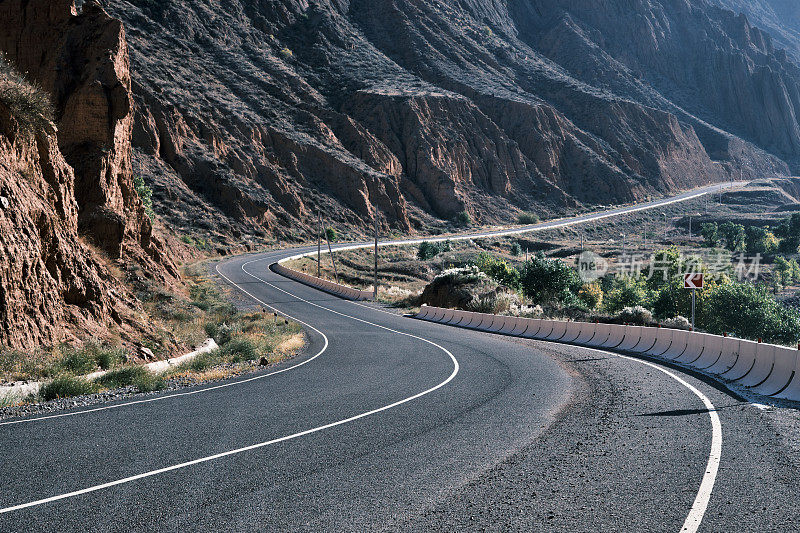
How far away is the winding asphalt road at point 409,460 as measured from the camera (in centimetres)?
545

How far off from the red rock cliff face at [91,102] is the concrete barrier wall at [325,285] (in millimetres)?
19535

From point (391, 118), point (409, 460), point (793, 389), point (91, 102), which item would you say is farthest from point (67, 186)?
point (391, 118)

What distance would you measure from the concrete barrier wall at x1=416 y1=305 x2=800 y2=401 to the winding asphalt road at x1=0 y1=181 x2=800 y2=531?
126cm

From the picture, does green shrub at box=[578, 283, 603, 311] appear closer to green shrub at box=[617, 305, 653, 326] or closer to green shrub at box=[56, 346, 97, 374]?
green shrub at box=[617, 305, 653, 326]

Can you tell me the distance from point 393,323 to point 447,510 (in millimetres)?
26874

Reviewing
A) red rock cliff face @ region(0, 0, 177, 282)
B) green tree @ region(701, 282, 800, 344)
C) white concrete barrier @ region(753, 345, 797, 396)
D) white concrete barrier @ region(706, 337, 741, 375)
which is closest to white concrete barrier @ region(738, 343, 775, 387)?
white concrete barrier @ region(753, 345, 797, 396)

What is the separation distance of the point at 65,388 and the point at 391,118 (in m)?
93.7

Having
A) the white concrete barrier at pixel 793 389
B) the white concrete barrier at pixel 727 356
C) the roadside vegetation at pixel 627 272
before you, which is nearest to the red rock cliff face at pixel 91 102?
the roadside vegetation at pixel 627 272

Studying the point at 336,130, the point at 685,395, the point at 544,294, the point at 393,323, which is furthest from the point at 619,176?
the point at 685,395

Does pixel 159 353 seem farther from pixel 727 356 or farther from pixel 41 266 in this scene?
pixel 727 356

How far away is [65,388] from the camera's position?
11.0m

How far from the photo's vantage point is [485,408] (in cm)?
1019

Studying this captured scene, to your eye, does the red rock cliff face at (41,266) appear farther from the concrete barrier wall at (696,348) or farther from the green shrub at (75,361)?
the concrete barrier wall at (696,348)

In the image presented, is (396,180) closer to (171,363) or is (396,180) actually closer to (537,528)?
(171,363)
